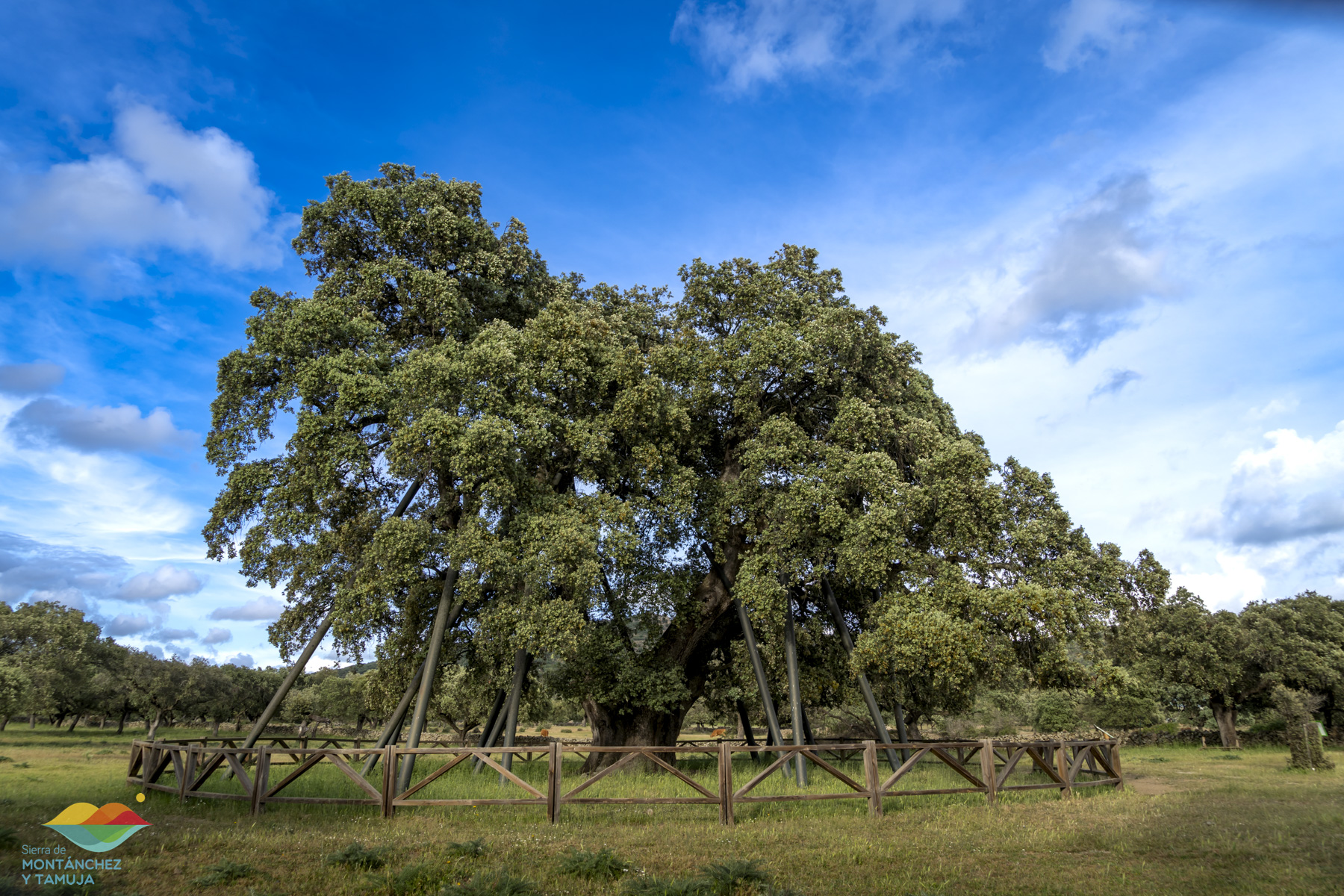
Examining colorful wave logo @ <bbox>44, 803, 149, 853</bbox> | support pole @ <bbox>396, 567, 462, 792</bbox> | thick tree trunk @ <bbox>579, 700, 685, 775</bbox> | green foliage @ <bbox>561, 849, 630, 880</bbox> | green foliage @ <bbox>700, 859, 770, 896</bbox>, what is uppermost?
support pole @ <bbox>396, 567, 462, 792</bbox>

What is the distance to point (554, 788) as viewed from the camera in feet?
41.2

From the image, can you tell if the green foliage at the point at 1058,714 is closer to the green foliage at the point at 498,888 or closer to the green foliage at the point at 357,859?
the green foliage at the point at 498,888

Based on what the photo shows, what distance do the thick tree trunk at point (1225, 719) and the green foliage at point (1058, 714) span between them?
722cm

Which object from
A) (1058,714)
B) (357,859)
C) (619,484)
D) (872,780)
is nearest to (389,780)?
(357,859)

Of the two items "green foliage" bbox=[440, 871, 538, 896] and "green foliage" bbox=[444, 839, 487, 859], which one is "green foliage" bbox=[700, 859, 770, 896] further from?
"green foliage" bbox=[444, 839, 487, 859]

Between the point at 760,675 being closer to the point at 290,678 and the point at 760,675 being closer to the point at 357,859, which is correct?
the point at 290,678

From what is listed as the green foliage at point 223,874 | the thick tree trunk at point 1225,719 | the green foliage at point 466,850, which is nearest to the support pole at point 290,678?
the green foliage at point 223,874

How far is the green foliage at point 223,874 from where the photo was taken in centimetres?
824

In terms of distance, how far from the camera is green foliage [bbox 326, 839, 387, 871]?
8.98 meters

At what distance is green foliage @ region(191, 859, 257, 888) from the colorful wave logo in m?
2.43

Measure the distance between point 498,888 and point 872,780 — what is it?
855 centimetres

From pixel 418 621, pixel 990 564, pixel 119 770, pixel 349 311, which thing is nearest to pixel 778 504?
pixel 990 564

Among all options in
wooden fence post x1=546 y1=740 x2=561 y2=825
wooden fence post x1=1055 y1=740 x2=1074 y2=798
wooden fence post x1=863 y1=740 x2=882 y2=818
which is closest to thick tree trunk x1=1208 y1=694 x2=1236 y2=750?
wooden fence post x1=1055 y1=740 x2=1074 y2=798

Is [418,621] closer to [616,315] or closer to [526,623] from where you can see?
[526,623]
